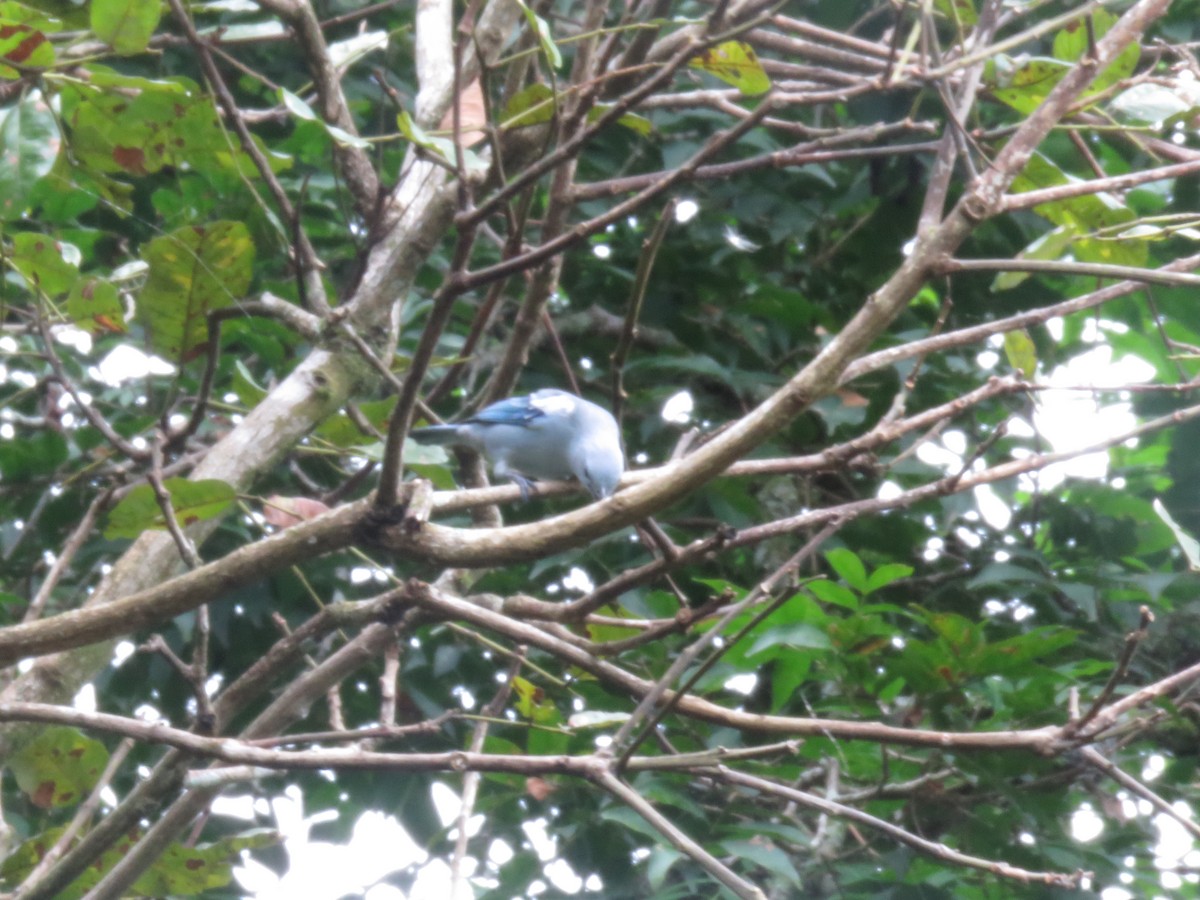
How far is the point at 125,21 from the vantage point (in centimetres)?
227

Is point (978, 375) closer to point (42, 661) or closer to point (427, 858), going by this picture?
point (427, 858)

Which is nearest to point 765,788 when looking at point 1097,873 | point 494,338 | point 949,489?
point 949,489

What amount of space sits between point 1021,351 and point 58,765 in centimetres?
237

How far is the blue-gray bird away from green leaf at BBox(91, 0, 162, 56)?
167 centimetres

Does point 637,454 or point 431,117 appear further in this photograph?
point 637,454

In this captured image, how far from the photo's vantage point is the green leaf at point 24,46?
221cm

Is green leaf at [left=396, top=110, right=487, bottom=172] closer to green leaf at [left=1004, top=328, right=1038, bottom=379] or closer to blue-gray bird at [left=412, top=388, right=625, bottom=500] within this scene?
green leaf at [left=1004, top=328, right=1038, bottom=379]

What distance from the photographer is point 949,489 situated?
2.45 m

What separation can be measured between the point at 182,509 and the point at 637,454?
2.63m

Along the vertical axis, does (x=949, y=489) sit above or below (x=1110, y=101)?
below

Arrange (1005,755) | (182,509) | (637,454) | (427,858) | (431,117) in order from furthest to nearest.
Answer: (637,454), (427,858), (431,117), (1005,755), (182,509)

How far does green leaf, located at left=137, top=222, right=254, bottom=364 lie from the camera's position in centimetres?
262

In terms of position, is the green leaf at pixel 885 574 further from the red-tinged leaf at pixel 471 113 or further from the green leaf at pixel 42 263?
the green leaf at pixel 42 263

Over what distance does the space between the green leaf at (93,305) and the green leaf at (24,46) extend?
0.52 metres
